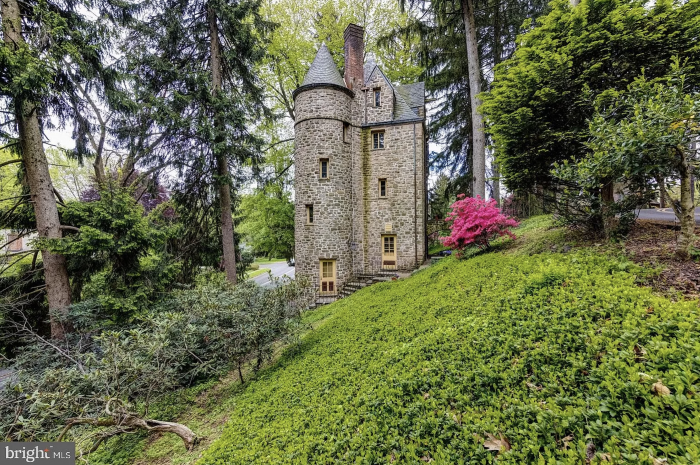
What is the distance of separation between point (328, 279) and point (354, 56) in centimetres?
1046

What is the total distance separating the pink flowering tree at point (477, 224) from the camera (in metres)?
7.25

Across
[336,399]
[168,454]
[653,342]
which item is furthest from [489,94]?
[168,454]

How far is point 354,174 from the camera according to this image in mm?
12375

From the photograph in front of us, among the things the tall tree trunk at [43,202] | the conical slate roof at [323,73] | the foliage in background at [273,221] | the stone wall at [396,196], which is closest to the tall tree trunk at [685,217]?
the stone wall at [396,196]

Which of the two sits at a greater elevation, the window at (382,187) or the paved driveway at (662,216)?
the window at (382,187)

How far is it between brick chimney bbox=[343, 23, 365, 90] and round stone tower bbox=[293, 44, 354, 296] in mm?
857

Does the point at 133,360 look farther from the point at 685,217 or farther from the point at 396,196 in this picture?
the point at 396,196

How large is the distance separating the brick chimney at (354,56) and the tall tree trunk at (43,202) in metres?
10.3

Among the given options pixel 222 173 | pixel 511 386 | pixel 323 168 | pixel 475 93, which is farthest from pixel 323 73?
pixel 511 386

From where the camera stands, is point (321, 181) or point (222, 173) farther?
point (321, 181)

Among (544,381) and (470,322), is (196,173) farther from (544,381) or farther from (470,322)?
(544,381)

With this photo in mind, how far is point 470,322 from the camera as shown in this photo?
151 inches

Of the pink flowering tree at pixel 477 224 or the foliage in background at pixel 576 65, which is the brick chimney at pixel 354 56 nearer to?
the foliage in background at pixel 576 65

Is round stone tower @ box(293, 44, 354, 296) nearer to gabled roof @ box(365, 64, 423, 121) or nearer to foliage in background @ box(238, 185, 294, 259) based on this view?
gabled roof @ box(365, 64, 423, 121)
